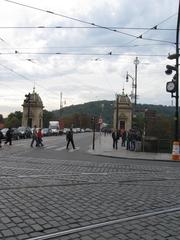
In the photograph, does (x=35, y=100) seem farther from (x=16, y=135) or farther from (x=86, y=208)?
(x=86, y=208)

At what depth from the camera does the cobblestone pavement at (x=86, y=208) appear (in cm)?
722

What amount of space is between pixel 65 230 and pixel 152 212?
2.46 meters

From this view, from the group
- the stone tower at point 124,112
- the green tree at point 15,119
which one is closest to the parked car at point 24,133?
the stone tower at point 124,112

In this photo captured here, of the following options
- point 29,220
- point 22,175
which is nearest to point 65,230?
point 29,220

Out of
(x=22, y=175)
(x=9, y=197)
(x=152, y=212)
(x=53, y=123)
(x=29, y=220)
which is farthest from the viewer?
(x=53, y=123)

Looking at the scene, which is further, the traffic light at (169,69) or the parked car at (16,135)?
the parked car at (16,135)

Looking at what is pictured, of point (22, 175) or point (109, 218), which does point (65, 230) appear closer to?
point (109, 218)

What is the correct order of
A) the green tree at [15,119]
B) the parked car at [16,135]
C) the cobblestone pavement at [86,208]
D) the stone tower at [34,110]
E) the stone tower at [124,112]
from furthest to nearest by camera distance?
the green tree at [15,119] → the stone tower at [34,110] → the stone tower at [124,112] → the parked car at [16,135] → the cobblestone pavement at [86,208]

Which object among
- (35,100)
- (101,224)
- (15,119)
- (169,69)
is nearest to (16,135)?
(169,69)

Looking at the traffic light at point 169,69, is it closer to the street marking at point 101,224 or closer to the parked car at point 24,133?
the street marking at point 101,224

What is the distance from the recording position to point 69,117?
163750 millimetres

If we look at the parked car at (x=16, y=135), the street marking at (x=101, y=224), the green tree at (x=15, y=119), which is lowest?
the street marking at (x=101, y=224)

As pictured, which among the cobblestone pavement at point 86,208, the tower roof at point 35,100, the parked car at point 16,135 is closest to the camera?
the cobblestone pavement at point 86,208

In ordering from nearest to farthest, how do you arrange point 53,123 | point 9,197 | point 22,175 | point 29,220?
point 29,220 < point 9,197 < point 22,175 < point 53,123
